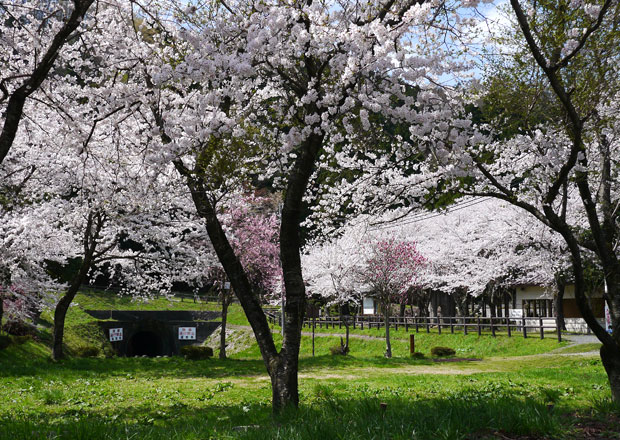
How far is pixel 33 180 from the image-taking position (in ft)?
52.2

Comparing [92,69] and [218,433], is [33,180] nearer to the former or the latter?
[92,69]

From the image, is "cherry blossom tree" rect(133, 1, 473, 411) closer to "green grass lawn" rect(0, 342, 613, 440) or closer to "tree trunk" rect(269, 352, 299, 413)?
"tree trunk" rect(269, 352, 299, 413)

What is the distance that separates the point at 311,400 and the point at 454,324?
22.8 meters

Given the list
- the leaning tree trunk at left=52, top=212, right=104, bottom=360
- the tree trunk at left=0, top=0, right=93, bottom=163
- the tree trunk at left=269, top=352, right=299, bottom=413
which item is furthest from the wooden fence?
the tree trunk at left=0, top=0, right=93, bottom=163

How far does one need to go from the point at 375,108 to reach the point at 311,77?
3.52 ft

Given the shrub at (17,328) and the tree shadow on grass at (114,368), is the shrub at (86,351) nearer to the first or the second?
the shrub at (17,328)

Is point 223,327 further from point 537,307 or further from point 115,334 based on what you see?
point 537,307

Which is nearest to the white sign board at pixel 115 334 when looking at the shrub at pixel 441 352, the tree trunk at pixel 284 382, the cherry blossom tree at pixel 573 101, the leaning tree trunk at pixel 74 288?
the leaning tree trunk at pixel 74 288

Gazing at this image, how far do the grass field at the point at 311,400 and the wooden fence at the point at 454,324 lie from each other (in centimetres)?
331

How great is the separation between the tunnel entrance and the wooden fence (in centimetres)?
994

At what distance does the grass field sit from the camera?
4.28 m

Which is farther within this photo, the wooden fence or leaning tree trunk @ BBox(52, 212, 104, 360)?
the wooden fence

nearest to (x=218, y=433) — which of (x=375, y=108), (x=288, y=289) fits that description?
(x=288, y=289)

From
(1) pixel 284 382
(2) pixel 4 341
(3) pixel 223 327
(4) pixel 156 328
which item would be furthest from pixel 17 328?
(1) pixel 284 382
